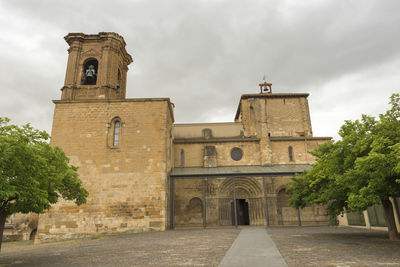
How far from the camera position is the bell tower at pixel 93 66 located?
20.0m

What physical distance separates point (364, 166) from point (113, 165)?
591 inches

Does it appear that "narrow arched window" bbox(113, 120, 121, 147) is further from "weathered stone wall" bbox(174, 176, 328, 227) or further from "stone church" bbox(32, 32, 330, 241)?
"weathered stone wall" bbox(174, 176, 328, 227)

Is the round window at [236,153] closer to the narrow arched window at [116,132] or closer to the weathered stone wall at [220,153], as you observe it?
the weathered stone wall at [220,153]

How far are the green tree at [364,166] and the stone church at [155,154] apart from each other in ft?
28.9

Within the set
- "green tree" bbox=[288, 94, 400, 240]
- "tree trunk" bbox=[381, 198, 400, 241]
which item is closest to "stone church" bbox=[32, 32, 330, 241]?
"green tree" bbox=[288, 94, 400, 240]

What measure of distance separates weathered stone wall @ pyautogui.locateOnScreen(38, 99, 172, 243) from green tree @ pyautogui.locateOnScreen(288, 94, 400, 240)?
33.7ft

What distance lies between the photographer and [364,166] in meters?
7.54

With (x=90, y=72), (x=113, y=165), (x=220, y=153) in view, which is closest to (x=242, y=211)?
(x=220, y=153)

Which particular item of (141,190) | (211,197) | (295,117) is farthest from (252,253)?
(295,117)

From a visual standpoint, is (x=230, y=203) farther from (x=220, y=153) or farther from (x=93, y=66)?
(x=93, y=66)

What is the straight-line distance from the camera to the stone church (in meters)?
16.9

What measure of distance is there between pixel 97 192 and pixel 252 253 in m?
12.9

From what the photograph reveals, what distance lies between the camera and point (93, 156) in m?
17.9

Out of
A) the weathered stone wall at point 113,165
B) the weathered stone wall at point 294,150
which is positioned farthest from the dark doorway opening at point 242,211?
the weathered stone wall at point 113,165
